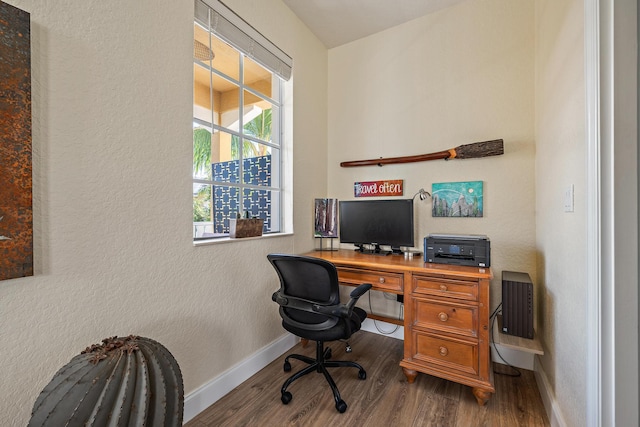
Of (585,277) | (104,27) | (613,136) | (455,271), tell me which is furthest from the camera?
(455,271)

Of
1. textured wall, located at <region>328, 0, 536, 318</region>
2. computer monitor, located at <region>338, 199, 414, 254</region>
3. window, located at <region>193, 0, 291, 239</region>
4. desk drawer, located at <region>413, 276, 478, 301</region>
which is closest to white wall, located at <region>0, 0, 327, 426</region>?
window, located at <region>193, 0, 291, 239</region>

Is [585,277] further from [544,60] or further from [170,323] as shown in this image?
[170,323]

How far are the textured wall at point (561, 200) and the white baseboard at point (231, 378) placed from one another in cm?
181

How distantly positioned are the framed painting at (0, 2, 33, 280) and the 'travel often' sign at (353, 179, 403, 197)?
2291mm

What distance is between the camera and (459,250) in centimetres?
186

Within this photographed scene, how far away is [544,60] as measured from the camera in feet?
5.73

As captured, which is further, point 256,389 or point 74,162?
point 256,389

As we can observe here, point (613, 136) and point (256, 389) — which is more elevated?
point (613, 136)

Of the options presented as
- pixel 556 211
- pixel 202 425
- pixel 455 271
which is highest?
pixel 556 211

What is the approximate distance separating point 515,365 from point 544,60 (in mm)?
2216

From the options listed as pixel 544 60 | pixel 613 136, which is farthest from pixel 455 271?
pixel 544 60

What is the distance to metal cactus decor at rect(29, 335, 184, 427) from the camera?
2.71 feet

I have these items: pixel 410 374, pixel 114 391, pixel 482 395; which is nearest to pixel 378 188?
pixel 410 374

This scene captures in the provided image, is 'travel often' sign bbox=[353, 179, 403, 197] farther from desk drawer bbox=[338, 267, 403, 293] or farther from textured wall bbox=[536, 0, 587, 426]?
textured wall bbox=[536, 0, 587, 426]
